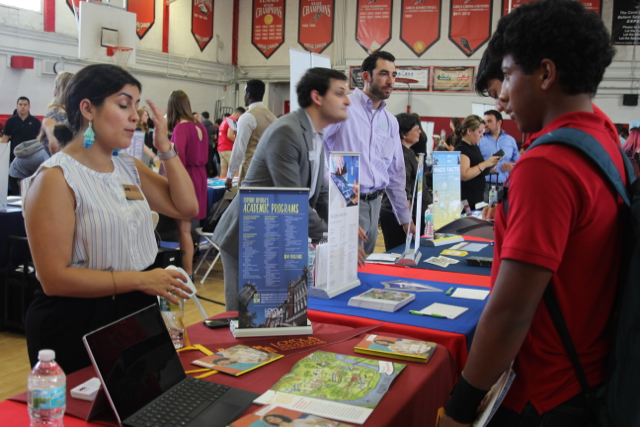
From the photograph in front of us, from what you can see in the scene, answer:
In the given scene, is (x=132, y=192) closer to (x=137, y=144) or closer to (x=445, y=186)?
(x=445, y=186)

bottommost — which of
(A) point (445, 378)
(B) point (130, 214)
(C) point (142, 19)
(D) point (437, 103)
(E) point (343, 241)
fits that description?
(A) point (445, 378)

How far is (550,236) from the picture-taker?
92 centimetres

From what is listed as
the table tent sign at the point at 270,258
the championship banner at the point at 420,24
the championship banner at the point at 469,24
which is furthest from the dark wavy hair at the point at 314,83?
the championship banner at the point at 420,24

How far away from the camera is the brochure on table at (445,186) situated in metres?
3.71

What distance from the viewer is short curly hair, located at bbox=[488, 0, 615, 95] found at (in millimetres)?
960

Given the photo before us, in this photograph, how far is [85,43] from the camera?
8.18m

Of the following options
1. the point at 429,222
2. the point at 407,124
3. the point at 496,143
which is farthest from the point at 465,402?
the point at 496,143

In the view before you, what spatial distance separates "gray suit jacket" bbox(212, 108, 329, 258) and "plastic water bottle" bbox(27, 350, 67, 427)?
4.32 feet

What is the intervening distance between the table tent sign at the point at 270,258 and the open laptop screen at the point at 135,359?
374mm

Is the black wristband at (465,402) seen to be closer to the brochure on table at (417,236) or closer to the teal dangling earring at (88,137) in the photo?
the teal dangling earring at (88,137)

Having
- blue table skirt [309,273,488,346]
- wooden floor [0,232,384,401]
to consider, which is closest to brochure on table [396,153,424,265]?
blue table skirt [309,273,488,346]

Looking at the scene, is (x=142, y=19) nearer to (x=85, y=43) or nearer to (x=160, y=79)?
(x=160, y=79)

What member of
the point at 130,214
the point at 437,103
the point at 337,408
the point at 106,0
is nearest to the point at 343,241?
the point at 130,214

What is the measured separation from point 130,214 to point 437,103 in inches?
458
